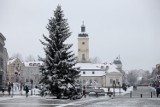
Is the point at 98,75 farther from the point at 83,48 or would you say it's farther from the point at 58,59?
the point at 58,59

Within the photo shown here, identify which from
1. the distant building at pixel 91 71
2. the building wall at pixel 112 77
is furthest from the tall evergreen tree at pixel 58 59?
the building wall at pixel 112 77

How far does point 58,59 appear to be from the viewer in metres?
42.0

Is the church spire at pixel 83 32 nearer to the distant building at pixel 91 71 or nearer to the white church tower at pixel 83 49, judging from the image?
the distant building at pixel 91 71

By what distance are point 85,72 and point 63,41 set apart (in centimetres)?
10167

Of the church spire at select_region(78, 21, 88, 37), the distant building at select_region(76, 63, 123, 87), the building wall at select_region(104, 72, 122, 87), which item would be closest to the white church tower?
the church spire at select_region(78, 21, 88, 37)

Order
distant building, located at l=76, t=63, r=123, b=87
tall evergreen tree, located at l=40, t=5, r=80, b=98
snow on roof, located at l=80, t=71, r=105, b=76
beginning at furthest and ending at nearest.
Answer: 1. snow on roof, located at l=80, t=71, r=105, b=76
2. distant building, located at l=76, t=63, r=123, b=87
3. tall evergreen tree, located at l=40, t=5, r=80, b=98

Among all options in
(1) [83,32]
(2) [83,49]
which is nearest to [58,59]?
(2) [83,49]

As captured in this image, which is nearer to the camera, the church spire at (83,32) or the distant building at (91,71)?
the distant building at (91,71)

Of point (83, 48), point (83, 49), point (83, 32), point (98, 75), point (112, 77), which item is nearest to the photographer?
point (112, 77)

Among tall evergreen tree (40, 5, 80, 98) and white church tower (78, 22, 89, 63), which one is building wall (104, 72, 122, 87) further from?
tall evergreen tree (40, 5, 80, 98)

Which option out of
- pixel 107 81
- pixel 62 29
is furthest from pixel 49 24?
pixel 107 81

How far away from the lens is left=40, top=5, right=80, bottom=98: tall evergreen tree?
4144 cm

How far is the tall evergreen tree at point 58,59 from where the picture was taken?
4144 centimetres

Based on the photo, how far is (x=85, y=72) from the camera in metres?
144
